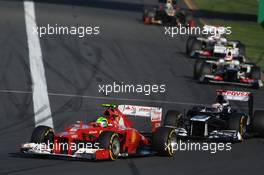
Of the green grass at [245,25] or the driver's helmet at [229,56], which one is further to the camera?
the green grass at [245,25]

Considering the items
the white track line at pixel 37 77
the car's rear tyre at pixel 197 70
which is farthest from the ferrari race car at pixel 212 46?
the white track line at pixel 37 77

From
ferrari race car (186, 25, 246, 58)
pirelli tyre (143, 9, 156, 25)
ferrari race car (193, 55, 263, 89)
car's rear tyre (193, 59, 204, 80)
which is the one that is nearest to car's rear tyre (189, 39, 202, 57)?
ferrari race car (186, 25, 246, 58)

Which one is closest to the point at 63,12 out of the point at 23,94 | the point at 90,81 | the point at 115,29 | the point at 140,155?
the point at 115,29

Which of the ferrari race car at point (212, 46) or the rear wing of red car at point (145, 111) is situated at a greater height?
the ferrari race car at point (212, 46)

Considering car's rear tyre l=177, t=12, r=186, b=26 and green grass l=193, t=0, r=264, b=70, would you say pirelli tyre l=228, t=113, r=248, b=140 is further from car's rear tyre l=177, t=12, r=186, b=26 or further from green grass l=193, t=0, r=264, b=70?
car's rear tyre l=177, t=12, r=186, b=26

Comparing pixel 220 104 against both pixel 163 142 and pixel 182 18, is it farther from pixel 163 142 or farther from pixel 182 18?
pixel 182 18

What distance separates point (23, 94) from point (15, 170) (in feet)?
39.6

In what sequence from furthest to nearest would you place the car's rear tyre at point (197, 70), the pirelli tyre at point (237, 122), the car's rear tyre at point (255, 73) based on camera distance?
1. the car's rear tyre at point (197, 70)
2. the car's rear tyre at point (255, 73)
3. the pirelli tyre at point (237, 122)

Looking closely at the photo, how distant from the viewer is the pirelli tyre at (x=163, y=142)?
70.1 feet

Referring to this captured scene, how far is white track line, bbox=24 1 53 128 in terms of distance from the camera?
27.3 m

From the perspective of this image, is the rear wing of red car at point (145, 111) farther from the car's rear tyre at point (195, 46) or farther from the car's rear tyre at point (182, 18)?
the car's rear tyre at point (182, 18)

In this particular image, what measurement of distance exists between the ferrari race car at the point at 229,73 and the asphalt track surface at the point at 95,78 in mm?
439

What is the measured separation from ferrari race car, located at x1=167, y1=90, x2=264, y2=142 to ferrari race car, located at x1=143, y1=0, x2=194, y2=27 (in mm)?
23955

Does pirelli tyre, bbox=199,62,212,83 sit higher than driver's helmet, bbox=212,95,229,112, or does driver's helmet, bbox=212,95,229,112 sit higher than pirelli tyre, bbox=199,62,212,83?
pirelli tyre, bbox=199,62,212,83
